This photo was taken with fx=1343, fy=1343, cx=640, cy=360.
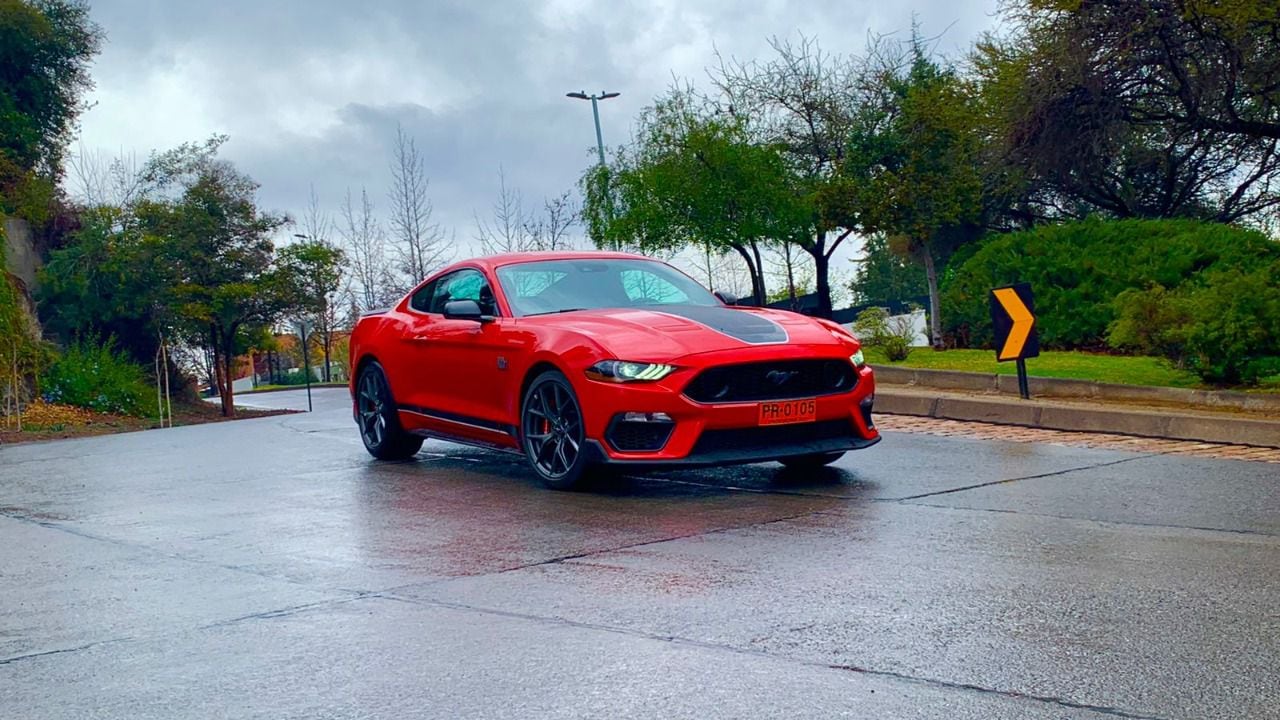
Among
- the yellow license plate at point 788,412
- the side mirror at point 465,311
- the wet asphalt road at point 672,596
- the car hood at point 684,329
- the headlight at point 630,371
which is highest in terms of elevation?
the side mirror at point 465,311

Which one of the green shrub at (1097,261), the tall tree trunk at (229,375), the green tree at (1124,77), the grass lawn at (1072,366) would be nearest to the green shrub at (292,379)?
the tall tree trunk at (229,375)

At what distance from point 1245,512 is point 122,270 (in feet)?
160

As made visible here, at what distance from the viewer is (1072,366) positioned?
15.7m

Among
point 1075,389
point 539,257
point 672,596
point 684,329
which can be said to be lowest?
point 672,596

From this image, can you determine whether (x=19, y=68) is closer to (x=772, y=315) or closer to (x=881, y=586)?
(x=772, y=315)

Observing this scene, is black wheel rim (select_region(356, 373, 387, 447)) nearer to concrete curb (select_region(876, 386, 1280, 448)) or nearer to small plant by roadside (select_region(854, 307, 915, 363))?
concrete curb (select_region(876, 386, 1280, 448))

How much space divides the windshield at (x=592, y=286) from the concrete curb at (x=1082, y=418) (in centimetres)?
380

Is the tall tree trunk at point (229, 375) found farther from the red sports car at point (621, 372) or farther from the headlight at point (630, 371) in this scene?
the headlight at point (630, 371)

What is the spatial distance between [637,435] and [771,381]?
0.87m

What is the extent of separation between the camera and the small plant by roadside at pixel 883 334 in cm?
1727

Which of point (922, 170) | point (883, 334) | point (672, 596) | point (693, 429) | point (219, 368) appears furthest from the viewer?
point (219, 368)

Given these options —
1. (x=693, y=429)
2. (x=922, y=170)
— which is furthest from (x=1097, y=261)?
(x=922, y=170)

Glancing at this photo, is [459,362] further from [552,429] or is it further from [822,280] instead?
[822,280]

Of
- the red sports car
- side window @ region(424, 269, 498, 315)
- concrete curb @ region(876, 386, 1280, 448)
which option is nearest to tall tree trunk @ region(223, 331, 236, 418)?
concrete curb @ region(876, 386, 1280, 448)
